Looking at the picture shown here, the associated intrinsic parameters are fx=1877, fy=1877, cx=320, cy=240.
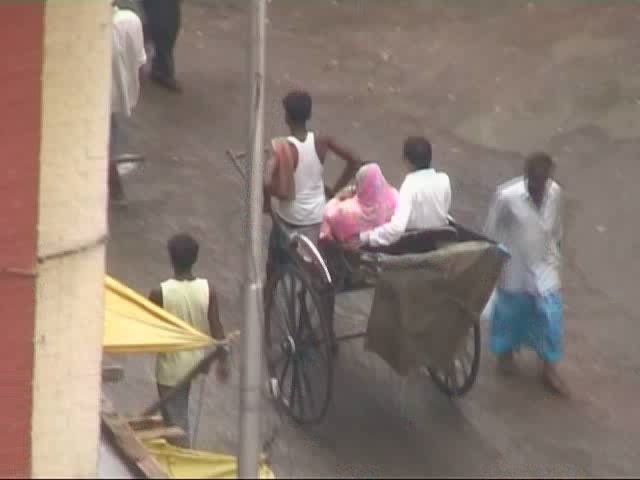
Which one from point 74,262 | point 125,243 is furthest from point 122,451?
point 125,243

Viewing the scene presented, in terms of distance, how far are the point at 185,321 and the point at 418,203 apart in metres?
1.60

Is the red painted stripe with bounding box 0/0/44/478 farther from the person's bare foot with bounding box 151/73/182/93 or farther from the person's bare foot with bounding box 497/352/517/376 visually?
the person's bare foot with bounding box 151/73/182/93

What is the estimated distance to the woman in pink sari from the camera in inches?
401

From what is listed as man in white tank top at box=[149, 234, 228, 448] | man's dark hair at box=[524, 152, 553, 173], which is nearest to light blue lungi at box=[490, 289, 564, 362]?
man's dark hair at box=[524, 152, 553, 173]

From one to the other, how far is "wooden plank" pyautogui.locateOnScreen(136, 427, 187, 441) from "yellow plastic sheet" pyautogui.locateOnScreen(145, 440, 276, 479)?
0.26 meters

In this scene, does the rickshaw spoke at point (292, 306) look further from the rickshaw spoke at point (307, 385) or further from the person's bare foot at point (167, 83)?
the person's bare foot at point (167, 83)

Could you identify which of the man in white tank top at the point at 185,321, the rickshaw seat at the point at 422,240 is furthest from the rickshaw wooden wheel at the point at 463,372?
the man in white tank top at the point at 185,321

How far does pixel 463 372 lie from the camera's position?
1070 cm

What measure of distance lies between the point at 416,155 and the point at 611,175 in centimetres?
438

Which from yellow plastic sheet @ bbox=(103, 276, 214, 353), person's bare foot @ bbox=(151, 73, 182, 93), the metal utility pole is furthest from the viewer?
person's bare foot @ bbox=(151, 73, 182, 93)

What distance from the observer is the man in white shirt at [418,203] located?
33.2ft

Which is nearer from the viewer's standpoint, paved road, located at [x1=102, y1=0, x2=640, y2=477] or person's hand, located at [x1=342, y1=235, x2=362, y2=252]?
paved road, located at [x1=102, y1=0, x2=640, y2=477]

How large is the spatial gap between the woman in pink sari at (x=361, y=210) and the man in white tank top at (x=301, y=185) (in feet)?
1.29

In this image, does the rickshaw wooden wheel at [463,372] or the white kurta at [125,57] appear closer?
the rickshaw wooden wheel at [463,372]
